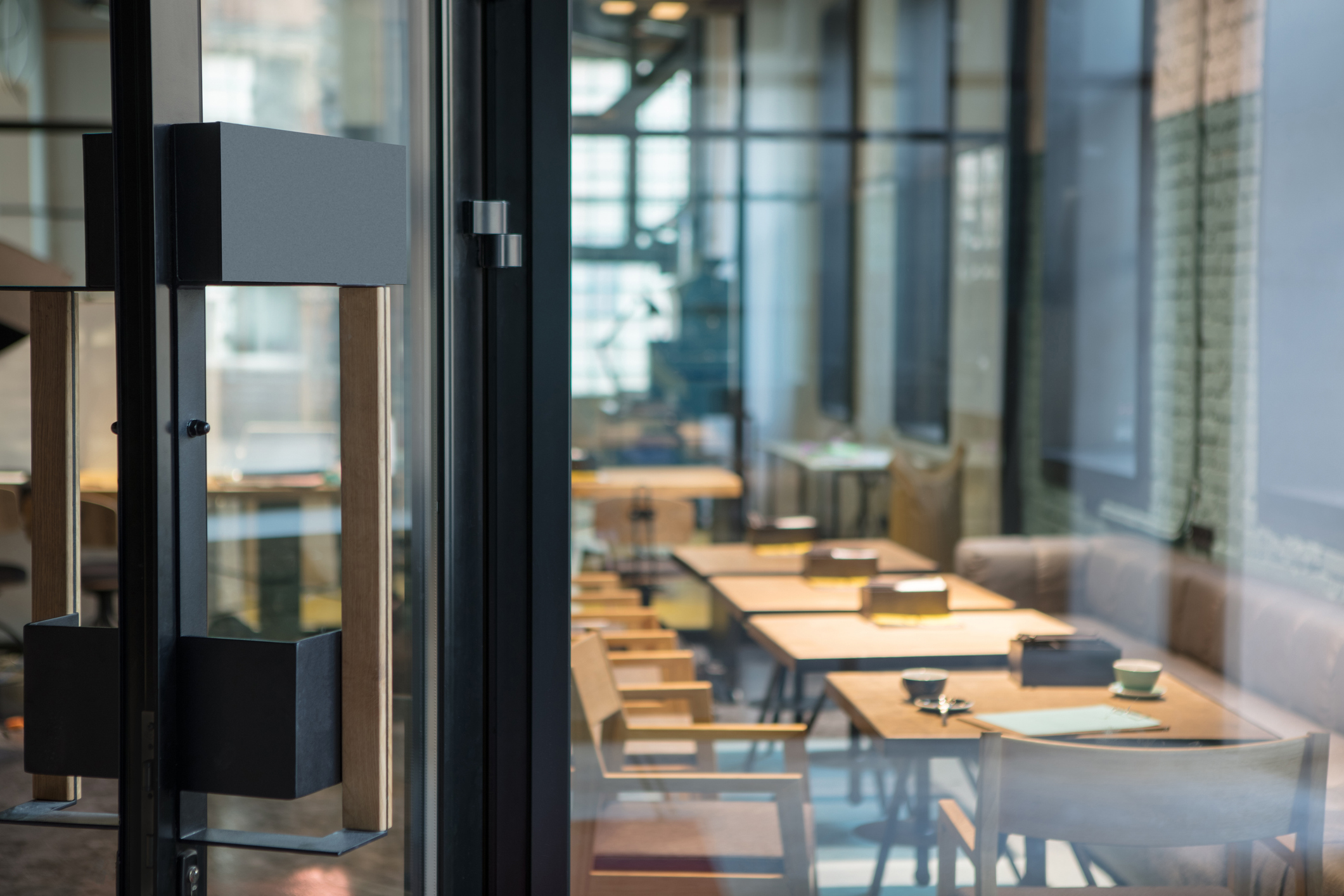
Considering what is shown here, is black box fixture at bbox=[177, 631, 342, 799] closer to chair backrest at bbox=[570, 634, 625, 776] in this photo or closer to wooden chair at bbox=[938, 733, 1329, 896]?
chair backrest at bbox=[570, 634, 625, 776]

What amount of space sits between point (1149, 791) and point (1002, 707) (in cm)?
56

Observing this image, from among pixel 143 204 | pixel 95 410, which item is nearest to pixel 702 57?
pixel 143 204

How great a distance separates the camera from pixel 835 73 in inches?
157

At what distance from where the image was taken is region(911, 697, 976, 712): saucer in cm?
212

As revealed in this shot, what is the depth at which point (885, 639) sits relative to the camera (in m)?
2.49

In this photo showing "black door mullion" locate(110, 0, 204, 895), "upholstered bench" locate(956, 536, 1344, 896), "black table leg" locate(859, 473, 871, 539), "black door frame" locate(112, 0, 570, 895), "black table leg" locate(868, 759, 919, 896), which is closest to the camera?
"black door mullion" locate(110, 0, 204, 895)

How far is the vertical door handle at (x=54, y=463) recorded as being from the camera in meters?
1.19

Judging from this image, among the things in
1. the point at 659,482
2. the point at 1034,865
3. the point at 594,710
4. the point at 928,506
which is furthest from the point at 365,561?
the point at 928,506

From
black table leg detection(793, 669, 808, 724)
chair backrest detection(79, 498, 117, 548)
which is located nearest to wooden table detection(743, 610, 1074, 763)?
black table leg detection(793, 669, 808, 724)

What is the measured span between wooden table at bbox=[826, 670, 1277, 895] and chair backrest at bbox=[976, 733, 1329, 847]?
0.81 feet

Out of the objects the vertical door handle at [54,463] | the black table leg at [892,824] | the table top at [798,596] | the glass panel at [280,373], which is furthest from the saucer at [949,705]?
the glass panel at [280,373]

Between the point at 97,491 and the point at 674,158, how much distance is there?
2.64 meters

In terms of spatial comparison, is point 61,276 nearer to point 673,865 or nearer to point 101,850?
point 673,865

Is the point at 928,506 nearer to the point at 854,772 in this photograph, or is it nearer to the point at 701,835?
the point at 854,772
